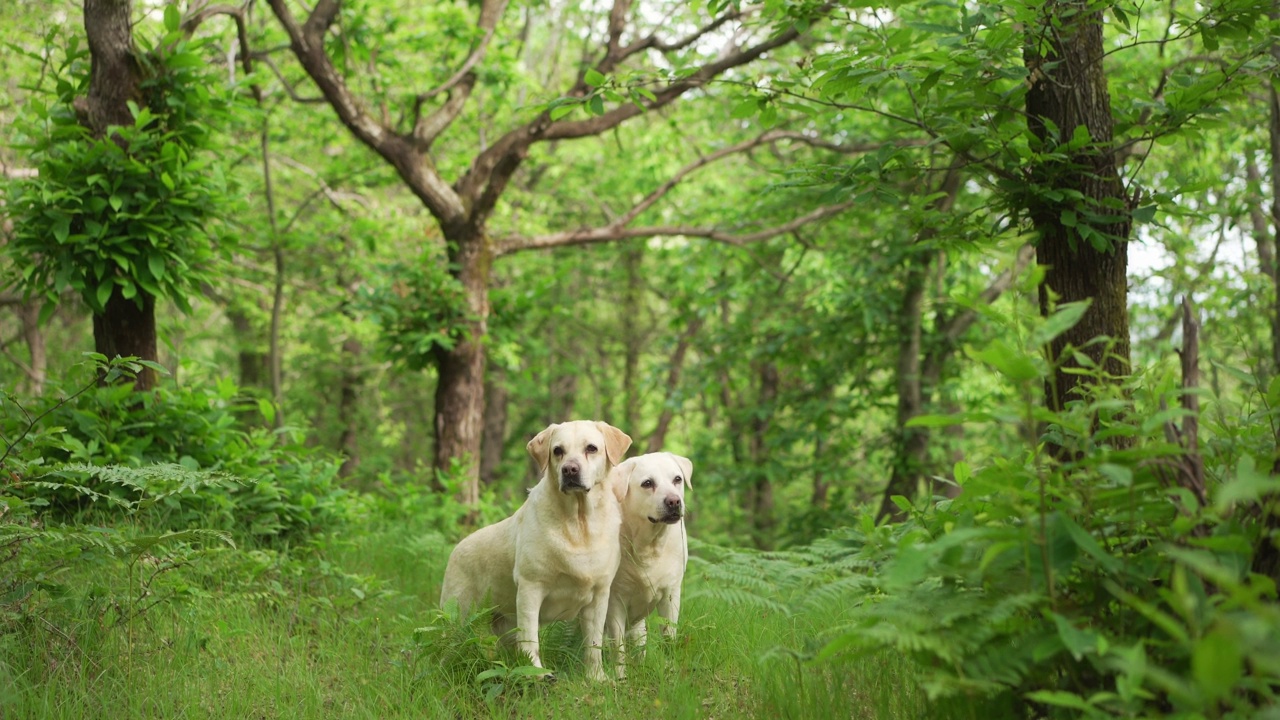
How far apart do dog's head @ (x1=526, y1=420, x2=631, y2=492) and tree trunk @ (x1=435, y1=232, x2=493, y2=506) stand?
5965 mm

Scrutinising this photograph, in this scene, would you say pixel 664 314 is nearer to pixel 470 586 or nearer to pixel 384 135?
pixel 384 135

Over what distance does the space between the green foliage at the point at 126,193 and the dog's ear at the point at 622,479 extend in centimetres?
384

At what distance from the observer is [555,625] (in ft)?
17.6

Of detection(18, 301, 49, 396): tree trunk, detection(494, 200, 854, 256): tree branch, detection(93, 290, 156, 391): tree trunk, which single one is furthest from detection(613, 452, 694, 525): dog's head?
detection(18, 301, 49, 396): tree trunk

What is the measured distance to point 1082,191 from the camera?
4.20m

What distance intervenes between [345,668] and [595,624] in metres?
1.29

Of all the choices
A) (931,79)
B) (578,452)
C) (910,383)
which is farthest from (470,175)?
(931,79)

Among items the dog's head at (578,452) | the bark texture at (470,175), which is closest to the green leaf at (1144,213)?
the dog's head at (578,452)

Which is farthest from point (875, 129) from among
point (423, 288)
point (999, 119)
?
point (999, 119)

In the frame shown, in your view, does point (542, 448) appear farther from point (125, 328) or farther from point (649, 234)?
point (649, 234)

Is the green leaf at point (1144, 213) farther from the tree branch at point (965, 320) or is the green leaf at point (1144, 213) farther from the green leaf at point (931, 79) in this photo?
the tree branch at point (965, 320)

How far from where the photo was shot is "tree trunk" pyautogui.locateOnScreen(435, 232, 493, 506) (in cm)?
1066

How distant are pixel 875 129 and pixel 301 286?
29.5ft

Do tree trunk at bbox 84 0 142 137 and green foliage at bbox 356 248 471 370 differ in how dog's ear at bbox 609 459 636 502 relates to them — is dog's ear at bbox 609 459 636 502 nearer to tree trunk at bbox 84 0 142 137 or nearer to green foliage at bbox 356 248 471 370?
tree trunk at bbox 84 0 142 137
